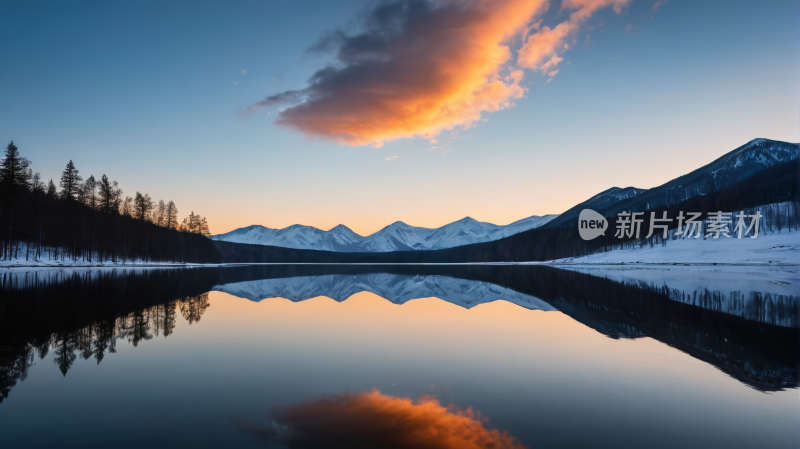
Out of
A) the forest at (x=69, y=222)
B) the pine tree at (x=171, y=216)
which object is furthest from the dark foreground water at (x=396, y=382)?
the pine tree at (x=171, y=216)

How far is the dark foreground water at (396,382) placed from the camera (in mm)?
7504

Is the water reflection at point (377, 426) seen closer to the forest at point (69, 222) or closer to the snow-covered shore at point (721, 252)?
the forest at point (69, 222)

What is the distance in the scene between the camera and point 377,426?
25.6ft

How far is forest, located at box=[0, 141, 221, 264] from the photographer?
80562mm

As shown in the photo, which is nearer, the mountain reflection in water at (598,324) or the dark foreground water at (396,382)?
the dark foreground water at (396,382)

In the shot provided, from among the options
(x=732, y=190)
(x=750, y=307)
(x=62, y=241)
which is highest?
(x=732, y=190)

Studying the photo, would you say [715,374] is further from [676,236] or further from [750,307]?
[676,236]

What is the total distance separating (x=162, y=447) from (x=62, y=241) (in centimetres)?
11245

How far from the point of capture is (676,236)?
156625mm

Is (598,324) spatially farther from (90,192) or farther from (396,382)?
(90,192)

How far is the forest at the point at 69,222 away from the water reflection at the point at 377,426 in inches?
3696

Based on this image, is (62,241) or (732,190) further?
(732,190)

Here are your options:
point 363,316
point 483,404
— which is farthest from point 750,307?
point 483,404

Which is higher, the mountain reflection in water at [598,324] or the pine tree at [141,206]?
the pine tree at [141,206]
